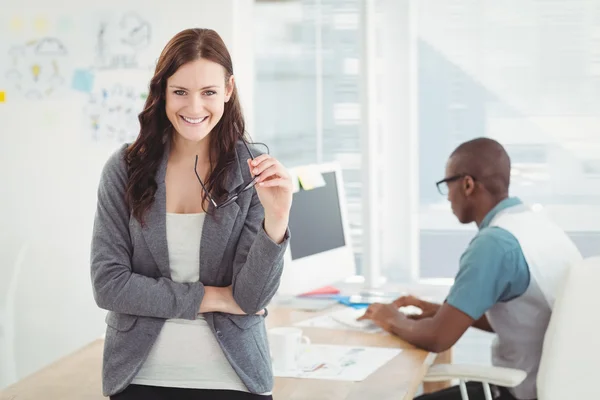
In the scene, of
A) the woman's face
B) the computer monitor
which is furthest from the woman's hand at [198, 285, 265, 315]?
the computer monitor

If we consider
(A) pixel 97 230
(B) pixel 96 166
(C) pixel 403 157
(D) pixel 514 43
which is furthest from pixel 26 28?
(A) pixel 97 230

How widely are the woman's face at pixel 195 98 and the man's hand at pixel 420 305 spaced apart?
1.41 meters

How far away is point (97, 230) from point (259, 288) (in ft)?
1.15

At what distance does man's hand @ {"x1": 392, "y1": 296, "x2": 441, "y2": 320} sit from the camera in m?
2.86

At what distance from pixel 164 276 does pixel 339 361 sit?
82 centimetres

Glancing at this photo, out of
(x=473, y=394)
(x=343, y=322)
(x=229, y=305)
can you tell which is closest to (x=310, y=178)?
(x=343, y=322)

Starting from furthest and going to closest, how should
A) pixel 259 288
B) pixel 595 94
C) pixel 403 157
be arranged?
pixel 403 157
pixel 595 94
pixel 259 288

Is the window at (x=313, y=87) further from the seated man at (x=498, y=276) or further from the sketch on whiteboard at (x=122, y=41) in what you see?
the seated man at (x=498, y=276)

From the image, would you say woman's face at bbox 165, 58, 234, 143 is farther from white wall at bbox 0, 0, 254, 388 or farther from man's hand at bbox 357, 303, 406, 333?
white wall at bbox 0, 0, 254, 388

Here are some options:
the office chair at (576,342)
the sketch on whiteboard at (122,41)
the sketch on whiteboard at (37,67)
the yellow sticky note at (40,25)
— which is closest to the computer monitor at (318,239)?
the office chair at (576,342)

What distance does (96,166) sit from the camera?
381 centimetres

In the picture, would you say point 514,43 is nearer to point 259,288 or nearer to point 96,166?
point 96,166

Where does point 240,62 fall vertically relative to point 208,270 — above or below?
above

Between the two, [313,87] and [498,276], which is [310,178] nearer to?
[498,276]
